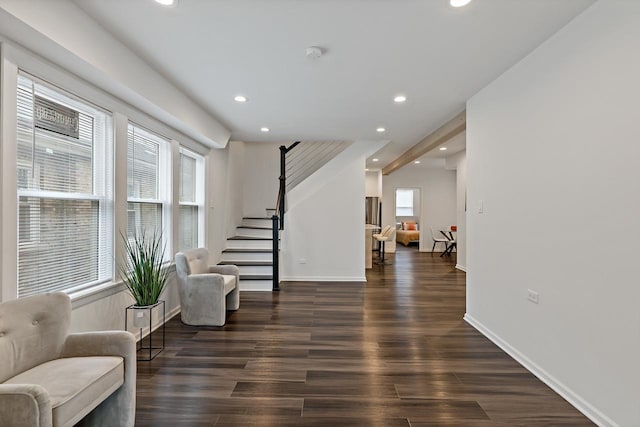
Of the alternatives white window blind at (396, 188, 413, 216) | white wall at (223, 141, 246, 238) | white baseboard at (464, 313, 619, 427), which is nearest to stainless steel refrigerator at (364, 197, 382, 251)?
white window blind at (396, 188, 413, 216)

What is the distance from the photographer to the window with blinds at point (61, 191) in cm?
226

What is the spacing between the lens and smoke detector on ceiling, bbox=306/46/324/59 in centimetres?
268

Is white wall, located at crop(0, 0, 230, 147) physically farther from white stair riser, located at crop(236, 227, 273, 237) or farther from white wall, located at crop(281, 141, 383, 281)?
white stair riser, located at crop(236, 227, 273, 237)

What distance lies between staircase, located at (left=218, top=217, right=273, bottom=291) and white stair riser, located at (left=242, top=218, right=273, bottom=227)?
0.30 meters

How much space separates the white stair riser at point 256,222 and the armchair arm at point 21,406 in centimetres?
575

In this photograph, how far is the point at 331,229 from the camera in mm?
6344

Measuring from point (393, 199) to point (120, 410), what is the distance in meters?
10.4

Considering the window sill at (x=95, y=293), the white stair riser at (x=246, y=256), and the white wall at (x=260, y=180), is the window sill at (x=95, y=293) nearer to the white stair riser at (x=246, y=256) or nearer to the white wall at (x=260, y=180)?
the white stair riser at (x=246, y=256)

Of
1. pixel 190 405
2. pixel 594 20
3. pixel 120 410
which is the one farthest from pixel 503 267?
pixel 120 410

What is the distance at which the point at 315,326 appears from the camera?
383 cm

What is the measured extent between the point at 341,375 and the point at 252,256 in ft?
11.9

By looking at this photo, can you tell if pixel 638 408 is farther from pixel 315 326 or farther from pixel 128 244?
pixel 128 244

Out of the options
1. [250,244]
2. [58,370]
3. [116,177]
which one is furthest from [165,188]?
[58,370]

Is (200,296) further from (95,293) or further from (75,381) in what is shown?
(75,381)
